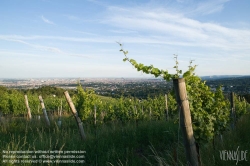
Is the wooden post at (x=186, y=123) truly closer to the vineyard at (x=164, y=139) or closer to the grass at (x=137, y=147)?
the vineyard at (x=164, y=139)

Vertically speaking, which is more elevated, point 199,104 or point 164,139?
point 199,104

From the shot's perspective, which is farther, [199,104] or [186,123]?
[199,104]

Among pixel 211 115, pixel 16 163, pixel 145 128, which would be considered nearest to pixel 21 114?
pixel 145 128

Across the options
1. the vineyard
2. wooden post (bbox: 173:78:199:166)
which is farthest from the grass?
wooden post (bbox: 173:78:199:166)

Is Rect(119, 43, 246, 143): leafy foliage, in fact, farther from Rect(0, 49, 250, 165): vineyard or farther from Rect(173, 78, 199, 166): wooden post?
Rect(173, 78, 199, 166): wooden post

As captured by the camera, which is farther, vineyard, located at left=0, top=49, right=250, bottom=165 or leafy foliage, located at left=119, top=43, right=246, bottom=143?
vineyard, located at left=0, top=49, right=250, bottom=165

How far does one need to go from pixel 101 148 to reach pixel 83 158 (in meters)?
0.68

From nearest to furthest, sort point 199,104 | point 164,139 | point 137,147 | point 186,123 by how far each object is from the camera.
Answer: point 186,123
point 199,104
point 137,147
point 164,139

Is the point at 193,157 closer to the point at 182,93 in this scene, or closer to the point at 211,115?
the point at 182,93

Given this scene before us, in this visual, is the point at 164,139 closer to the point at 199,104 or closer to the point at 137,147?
the point at 137,147

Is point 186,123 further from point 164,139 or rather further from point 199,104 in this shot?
point 164,139

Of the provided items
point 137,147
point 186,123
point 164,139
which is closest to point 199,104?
point 186,123

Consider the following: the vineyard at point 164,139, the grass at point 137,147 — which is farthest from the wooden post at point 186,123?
the grass at point 137,147

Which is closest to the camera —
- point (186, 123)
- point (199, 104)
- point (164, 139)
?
point (186, 123)
